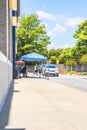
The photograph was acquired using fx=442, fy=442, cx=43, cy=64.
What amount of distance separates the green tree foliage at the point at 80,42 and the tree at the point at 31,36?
593 centimetres

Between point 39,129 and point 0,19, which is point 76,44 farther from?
point 39,129

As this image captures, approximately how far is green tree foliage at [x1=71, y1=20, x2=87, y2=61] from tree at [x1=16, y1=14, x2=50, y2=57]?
5930 millimetres

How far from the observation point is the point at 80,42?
84.6 metres

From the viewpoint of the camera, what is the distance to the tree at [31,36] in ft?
269

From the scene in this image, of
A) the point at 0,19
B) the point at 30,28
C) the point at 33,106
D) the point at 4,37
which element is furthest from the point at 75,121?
the point at 30,28

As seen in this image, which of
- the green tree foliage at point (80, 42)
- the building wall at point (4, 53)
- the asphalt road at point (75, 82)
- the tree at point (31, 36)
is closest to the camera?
the building wall at point (4, 53)

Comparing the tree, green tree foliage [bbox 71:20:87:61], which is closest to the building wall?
the tree

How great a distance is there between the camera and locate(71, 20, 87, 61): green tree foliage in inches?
3307

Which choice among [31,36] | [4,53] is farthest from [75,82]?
[31,36]

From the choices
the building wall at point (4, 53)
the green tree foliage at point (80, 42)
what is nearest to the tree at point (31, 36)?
the green tree foliage at point (80, 42)

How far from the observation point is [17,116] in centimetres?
1203

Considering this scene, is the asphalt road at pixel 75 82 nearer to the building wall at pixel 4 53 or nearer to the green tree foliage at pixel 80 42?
the building wall at pixel 4 53

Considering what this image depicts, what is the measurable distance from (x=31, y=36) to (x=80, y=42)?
9618mm

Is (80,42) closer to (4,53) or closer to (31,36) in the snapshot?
(31,36)
